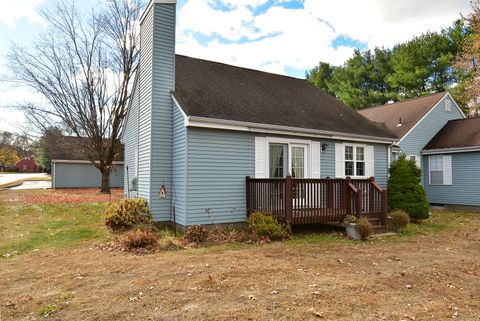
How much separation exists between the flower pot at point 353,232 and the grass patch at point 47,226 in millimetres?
6834

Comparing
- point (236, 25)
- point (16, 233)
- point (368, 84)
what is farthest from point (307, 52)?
point (16, 233)

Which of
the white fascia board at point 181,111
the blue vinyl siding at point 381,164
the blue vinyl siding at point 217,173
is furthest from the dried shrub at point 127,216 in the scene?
the blue vinyl siding at point 381,164

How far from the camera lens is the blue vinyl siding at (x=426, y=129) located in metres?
17.3

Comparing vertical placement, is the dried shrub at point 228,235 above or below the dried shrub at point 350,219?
below

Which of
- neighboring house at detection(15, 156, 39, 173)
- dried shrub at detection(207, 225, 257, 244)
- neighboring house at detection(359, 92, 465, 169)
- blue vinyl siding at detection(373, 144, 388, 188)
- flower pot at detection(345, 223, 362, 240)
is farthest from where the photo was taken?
neighboring house at detection(15, 156, 39, 173)

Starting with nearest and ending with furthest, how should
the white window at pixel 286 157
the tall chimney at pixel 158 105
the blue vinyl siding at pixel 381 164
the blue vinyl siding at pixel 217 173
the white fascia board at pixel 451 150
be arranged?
the blue vinyl siding at pixel 217 173 → the tall chimney at pixel 158 105 → the white window at pixel 286 157 → the blue vinyl siding at pixel 381 164 → the white fascia board at pixel 451 150

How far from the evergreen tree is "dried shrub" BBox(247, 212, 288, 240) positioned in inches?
237

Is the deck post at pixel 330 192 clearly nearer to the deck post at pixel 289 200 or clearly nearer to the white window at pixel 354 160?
the deck post at pixel 289 200

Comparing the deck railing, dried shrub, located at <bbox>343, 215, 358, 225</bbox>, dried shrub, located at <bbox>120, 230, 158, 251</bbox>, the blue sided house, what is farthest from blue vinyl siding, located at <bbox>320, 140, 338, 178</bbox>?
dried shrub, located at <bbox>120, 230, 158, 251</bbox>

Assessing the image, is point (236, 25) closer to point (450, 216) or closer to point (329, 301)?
point (450, 216)

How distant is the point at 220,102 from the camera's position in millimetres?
10570

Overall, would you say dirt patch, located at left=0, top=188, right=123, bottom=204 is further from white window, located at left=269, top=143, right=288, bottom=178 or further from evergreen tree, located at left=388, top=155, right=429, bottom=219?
evergreen tree, located at left=388, top=155, right=429, bottom=219

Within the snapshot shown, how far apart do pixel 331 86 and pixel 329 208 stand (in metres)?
32.0

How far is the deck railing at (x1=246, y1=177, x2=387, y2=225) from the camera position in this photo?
920cm
